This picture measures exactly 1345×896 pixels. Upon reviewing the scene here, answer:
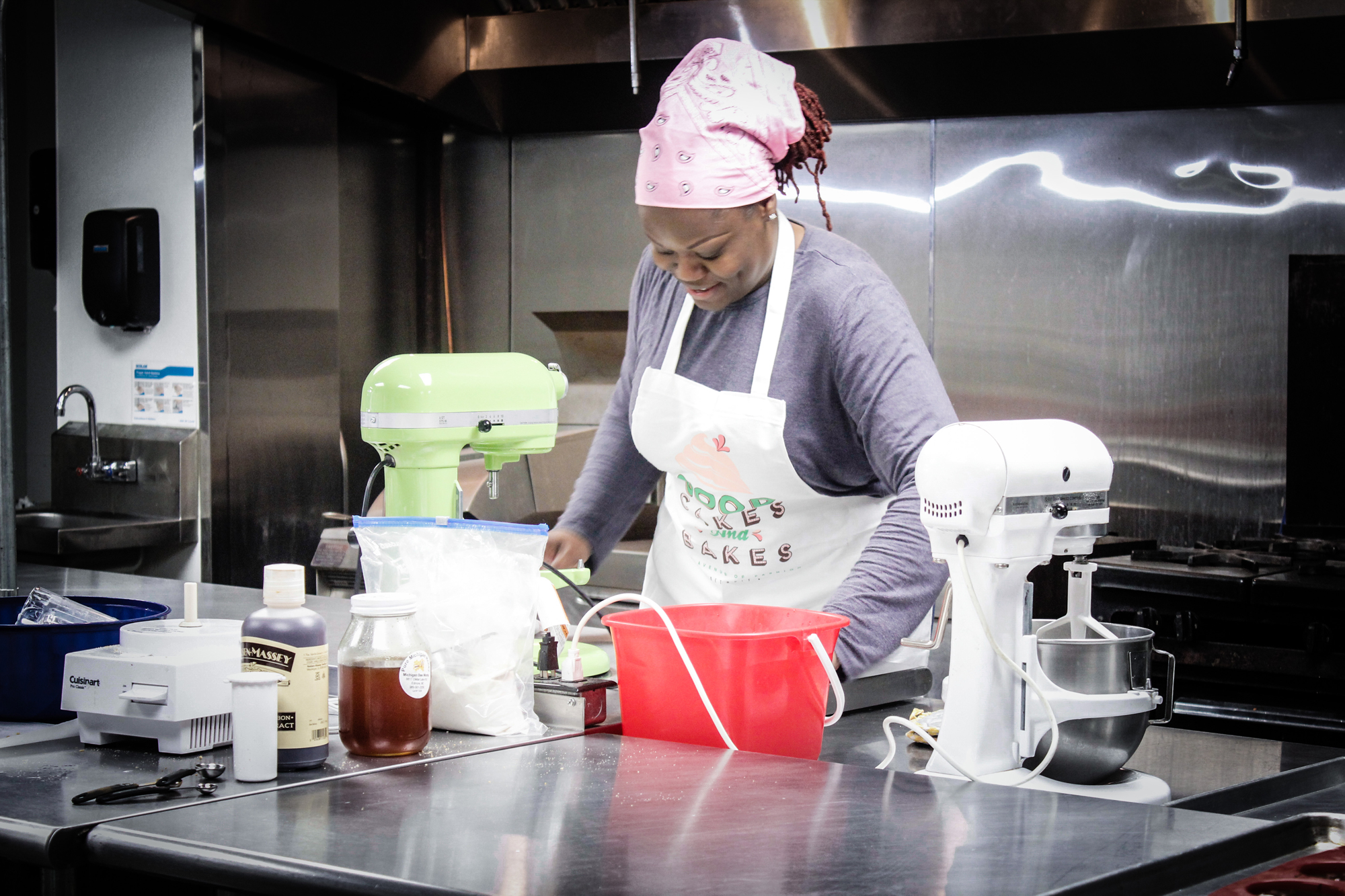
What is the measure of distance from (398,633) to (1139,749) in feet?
2.62

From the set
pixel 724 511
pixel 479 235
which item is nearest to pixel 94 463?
pixel 479 235

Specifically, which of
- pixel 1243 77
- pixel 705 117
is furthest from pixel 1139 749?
pixel 1243 77

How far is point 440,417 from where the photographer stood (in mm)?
1505

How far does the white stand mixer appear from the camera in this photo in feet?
3.78

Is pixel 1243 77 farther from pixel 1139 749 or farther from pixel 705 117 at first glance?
pixel 1139 749

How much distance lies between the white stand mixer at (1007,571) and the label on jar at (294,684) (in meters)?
0.57

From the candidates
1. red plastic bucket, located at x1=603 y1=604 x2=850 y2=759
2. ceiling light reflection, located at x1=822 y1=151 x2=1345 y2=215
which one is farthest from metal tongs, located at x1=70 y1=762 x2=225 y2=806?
ceiling light reflection, located at x1=822 y1=151 x2=1345 y2=215

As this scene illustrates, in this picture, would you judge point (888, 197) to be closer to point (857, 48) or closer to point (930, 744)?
point (857, 48)

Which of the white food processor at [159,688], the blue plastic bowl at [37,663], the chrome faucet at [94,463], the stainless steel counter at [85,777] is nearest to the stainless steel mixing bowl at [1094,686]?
the stainless steel counter at [85,777]

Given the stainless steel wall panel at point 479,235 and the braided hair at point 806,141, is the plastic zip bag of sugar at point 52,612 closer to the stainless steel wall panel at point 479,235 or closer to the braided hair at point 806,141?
the braided hair at point 806,141

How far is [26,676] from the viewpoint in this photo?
1.34m

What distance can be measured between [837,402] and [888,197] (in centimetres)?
220

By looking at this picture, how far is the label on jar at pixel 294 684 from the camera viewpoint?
44.4 inches

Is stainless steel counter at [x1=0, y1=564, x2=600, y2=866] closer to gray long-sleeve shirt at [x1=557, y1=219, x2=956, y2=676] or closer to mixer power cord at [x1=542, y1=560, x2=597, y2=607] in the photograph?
mixer power cord at [x1=542, y1=560, x2=597, y2=607]
